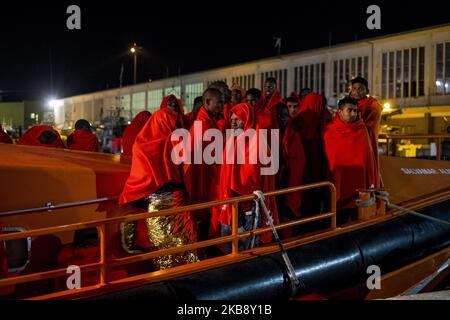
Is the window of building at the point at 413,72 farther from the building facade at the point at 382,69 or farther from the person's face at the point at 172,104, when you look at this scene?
the person's face at the point at 172,104

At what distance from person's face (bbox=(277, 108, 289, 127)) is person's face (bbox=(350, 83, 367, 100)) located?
81 cm

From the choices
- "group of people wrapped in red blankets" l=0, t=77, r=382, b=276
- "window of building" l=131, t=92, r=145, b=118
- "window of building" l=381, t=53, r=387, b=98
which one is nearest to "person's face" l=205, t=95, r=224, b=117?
"group of people wrapped in red blankets" l=0, t=77, r=382, b=276

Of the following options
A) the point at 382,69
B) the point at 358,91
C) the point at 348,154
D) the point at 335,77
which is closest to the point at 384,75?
the point at 382,69

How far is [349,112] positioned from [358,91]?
77 cm

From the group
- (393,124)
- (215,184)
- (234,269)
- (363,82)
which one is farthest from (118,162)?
(393,124)

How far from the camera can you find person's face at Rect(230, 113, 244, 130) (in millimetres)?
3975

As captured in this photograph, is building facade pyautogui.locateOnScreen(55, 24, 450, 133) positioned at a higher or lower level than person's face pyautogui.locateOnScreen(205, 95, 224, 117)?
higher

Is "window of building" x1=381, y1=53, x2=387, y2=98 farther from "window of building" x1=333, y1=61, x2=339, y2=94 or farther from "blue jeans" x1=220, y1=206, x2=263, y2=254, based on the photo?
"blue jeans" x1=220, y1=206, x2=263, y2=254

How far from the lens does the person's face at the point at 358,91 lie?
221 inches

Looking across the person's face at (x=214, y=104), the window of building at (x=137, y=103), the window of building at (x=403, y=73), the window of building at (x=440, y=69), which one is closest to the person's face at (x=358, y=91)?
the person's face at (x=214, y=104)

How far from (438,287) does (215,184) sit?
8.04 ft

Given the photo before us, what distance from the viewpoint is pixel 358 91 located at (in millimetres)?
5625
